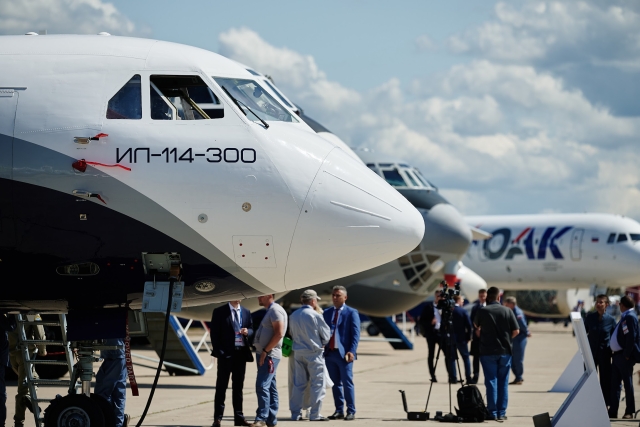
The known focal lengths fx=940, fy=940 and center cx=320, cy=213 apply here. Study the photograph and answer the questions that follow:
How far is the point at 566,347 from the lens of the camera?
34.4 m

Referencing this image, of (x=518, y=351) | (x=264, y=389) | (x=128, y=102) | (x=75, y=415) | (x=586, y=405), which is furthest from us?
(x=518, y=351)

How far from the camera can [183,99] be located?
941 cm

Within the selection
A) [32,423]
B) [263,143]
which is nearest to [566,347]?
[32,423]

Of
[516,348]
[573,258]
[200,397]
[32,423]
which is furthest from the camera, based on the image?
[573,258]

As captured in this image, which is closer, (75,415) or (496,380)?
(75,415)

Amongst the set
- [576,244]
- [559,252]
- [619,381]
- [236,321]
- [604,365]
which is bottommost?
[619,381]

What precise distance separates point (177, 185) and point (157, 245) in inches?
25.3

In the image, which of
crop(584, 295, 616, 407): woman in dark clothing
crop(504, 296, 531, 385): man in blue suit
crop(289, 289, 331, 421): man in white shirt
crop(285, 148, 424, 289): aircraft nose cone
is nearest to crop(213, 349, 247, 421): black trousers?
crop(289, 289, 331, 421): man in white shirt

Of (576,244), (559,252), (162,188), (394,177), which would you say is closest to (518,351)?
(394,177)

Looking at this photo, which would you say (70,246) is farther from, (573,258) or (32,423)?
(573,258)

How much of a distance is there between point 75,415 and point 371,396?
8.52 meters

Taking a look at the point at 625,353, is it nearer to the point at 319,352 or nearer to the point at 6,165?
the point at 319,352

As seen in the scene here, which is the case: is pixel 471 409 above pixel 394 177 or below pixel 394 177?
below

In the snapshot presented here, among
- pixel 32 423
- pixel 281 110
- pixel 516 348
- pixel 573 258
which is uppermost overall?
pixel 573 258
